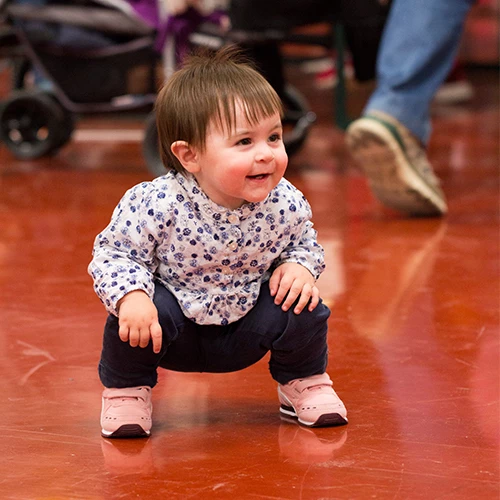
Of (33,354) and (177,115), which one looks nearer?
(177,115)

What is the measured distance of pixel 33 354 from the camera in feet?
5.37

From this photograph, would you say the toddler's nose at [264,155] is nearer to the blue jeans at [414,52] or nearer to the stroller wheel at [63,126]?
the blue jeans at [414,52]

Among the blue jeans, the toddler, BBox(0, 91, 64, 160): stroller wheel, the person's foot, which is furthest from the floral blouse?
BBox(0, 91, 64, 160): stroller wheel

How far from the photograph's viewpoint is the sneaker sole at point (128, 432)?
1308mm

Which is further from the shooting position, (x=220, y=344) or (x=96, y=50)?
(x=96, y=50)

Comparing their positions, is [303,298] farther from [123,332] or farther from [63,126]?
[63,126]

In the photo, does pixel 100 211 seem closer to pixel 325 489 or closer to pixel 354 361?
pixel 354 361

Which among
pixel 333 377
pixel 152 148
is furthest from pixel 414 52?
pixel 333 377

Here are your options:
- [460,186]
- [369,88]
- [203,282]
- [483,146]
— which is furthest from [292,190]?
[369,88]

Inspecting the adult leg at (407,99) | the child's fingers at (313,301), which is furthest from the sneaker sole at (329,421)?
the adult leg at (407,99)

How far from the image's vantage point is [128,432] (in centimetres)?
131

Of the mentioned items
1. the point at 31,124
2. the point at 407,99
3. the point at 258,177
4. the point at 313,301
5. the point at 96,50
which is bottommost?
the point at 31,124

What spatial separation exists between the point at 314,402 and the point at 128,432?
0.25 metres

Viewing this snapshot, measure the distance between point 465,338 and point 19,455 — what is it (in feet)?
2.60
